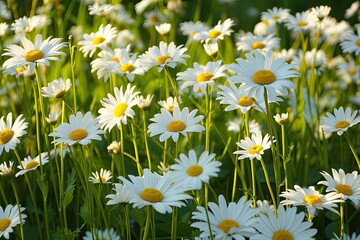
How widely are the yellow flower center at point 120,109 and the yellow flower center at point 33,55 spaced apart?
0.24 meters

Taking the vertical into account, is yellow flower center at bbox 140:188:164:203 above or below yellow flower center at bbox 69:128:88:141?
below

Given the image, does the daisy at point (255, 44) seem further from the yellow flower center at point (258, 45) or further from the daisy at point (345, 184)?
the daisy at point (345, 184)

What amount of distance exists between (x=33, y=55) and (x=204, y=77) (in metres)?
0.43

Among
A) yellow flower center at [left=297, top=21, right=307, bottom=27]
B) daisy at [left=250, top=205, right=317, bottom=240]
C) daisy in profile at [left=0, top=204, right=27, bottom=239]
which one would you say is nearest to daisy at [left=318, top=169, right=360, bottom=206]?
daisy at [left=250, top=205, right=317, bottom=240]

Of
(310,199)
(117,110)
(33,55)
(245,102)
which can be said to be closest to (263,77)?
(245,102)

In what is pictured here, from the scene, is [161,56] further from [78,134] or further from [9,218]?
[9,218]

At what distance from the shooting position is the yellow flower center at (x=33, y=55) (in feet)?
4.64

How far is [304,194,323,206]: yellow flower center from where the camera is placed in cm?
117

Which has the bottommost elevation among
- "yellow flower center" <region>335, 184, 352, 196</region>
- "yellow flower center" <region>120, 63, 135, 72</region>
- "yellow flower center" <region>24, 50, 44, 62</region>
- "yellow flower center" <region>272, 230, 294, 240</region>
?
"yellow flower center" <region>272, 230, 294, 240</region>

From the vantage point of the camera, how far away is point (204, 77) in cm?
148

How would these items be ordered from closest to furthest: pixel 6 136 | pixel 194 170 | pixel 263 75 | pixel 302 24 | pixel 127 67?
1. pixel 194 170
2. pixel 263 75
3. pixel 6 136
4. pixel 127 67
5. pixel 302 24

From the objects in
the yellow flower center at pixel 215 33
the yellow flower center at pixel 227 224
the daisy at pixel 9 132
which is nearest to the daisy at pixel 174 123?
the yellow flower center at pixel 227 224

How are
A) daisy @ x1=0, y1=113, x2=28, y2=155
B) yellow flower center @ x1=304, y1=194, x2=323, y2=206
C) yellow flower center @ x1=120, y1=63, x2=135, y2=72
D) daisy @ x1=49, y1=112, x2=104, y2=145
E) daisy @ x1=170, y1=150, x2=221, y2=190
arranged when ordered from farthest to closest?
1. yellow flower center @ x1=120, y1=63, x2=135, y2=72
2. daisy @ x1=0, y1=113, x2=28, y2=155
3. daisy @ x1=49, y1=112, x2=104, y2=145
4. yellow flower center @ x1=304, y1=194, x2=323, y2=206
5. daisy @ x1=170, y1=150, x2=221, y2=190

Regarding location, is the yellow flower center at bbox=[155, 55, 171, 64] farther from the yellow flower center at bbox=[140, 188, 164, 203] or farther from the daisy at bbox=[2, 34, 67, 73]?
the yellow flower center at bbox=[140, 188, 164, 203]
